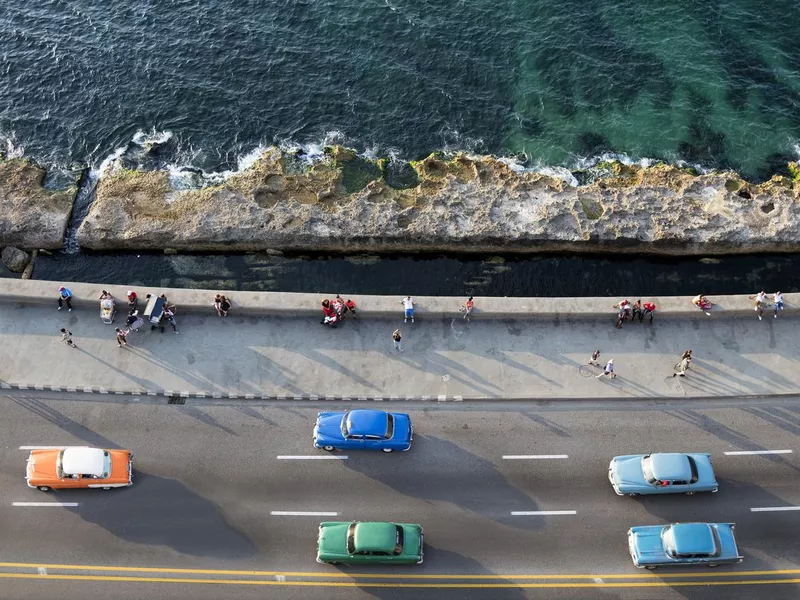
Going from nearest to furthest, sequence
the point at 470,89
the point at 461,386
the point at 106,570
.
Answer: the point at 106,570
the point at 461,386
the point at 470,89

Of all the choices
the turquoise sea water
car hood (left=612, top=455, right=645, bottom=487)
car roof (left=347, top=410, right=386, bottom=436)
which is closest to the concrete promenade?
car roof (left=347, top=410, right=386, bottom=436)

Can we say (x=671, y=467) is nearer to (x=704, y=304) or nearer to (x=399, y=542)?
(x=704, y=304)

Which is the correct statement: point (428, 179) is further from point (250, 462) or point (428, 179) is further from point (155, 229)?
point (250, 462)

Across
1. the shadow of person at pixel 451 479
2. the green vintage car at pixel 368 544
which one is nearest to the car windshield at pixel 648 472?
the shadow of person at pixel 451 479

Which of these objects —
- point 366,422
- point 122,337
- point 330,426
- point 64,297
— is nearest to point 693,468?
point 366,422

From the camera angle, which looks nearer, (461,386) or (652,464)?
(652,464)

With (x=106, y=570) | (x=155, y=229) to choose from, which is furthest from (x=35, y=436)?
(x=155, y=229)

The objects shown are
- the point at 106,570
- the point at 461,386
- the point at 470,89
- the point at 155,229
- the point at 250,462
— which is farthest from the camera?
the point at 470,89

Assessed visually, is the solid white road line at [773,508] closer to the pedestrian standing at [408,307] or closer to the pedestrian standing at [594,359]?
the pedestrian standing at [594,359]
